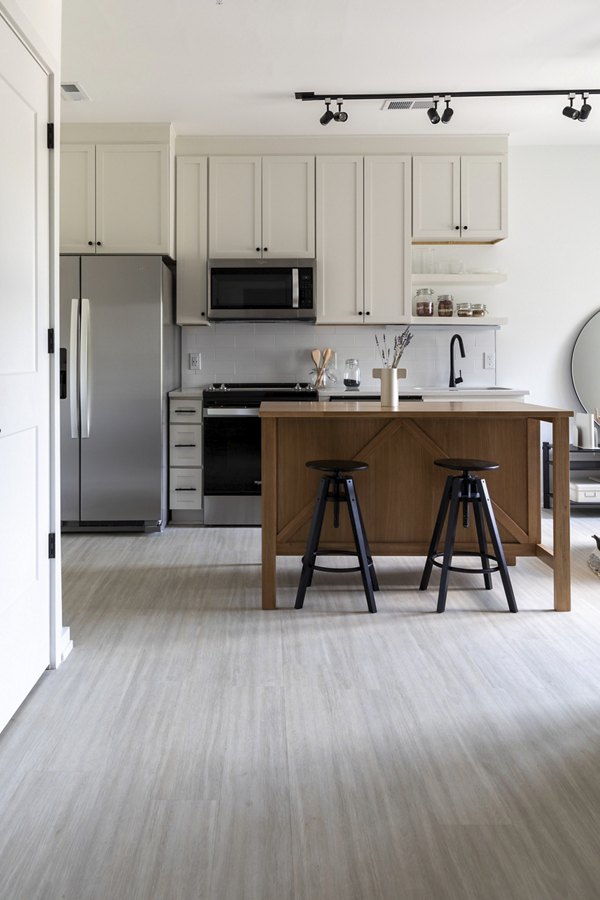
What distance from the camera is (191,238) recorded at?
18.2ft

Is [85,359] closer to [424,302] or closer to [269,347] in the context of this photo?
[269,347]

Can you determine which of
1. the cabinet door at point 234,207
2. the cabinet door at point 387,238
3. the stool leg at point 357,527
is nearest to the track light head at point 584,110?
the cabinet door at point 387,238

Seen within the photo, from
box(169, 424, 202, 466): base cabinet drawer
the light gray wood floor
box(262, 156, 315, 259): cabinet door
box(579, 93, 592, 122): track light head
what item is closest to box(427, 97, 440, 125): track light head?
box(579, 93, 592, 122): track light head

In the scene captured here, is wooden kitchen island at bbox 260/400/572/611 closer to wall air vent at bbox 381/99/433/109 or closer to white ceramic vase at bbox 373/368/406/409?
white ceramic vase at bbox 373/368/406/409

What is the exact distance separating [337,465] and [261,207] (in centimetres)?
262

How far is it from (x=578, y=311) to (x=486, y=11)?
9.45 ft

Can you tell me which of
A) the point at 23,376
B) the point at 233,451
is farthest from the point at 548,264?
the point at 23,376

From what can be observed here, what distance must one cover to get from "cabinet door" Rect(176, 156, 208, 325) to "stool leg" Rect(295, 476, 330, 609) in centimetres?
240

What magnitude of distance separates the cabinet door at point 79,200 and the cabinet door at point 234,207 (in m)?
0.80

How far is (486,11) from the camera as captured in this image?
12.0 feet

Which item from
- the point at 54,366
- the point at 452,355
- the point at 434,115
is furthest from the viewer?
the point at 452,355

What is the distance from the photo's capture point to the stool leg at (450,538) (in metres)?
3.48

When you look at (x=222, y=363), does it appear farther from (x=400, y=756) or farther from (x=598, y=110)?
(x=400, y=756)

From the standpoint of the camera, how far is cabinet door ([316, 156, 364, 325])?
5.54m
